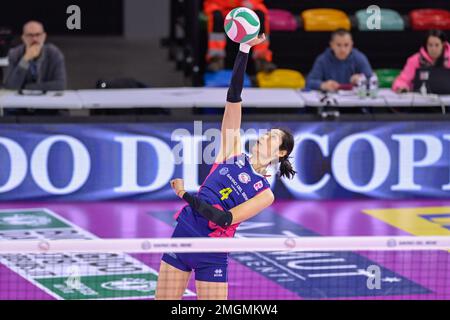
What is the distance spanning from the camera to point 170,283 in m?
9.79

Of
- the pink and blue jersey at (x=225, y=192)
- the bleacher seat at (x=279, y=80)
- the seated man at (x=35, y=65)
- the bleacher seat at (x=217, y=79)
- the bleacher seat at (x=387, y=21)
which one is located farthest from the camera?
the bleacher seat at (x=387, y=21)

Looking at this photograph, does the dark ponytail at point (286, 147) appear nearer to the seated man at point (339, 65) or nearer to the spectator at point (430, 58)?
the seated man at point (339, 65)

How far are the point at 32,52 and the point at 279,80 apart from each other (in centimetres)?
412

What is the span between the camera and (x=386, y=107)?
17.2 m

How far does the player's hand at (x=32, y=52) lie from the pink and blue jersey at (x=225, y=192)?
7.25 m

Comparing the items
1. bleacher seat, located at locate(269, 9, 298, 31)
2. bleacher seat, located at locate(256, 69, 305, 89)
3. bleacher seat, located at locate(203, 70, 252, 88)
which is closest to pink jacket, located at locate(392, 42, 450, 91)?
bleacher seat, located at locate(256, 69, 305, 89)

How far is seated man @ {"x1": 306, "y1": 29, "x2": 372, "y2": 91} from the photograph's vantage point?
1728 cm

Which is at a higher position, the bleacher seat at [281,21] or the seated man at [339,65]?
the bleacher seat at [281,21]

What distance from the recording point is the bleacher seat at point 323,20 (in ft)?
70.0

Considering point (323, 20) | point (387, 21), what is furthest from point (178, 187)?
point (387, 21)

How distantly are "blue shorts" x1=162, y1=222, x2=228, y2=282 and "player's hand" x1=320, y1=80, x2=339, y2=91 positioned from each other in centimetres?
746

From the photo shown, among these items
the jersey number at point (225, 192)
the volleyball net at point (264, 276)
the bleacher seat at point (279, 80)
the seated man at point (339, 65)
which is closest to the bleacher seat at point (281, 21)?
the bleacher seat at point (279, 80)
